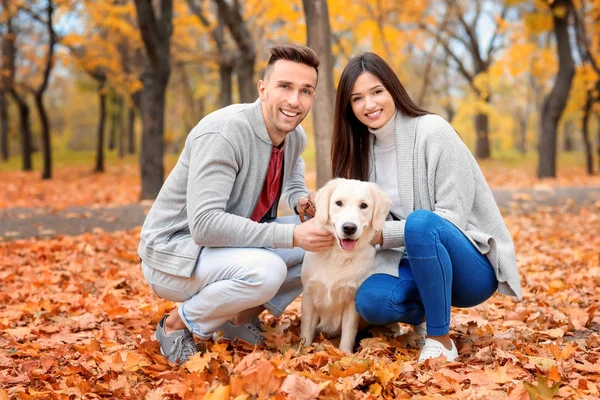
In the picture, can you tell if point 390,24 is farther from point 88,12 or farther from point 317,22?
point 317,22

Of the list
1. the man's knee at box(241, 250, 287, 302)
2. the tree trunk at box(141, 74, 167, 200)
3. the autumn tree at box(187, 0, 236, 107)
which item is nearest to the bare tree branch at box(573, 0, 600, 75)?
the autumn tree at box(187, 0, 236, 107)

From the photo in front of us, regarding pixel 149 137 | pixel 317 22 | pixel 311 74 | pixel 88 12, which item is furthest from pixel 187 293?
pixel 88 12

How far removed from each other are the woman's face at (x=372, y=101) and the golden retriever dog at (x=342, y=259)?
1.50ft

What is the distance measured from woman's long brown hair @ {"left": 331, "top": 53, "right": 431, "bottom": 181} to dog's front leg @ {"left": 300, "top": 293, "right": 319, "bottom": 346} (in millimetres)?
881

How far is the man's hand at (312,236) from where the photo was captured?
128 inches

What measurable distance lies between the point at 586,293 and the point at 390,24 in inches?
630

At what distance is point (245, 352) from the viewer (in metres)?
3.54

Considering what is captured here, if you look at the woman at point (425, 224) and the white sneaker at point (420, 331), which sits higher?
the woman at point (425, 224)

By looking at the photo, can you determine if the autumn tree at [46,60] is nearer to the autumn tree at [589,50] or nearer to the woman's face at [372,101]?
the autumn tree at [589,50]

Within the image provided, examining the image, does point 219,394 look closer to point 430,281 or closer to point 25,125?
point 430,281

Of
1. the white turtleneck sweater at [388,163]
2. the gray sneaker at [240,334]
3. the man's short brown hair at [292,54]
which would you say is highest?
the man's short brown hair at [292,54]

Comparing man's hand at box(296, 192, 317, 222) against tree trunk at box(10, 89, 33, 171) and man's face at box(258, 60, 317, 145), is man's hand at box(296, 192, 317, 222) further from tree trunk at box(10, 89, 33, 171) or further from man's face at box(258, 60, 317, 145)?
tree trunk at box(10, 89, 33, 171)

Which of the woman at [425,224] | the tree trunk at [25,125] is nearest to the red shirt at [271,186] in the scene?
the woman at [425,224]

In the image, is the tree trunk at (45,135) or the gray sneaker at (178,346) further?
the tree trunk at (45,135)
